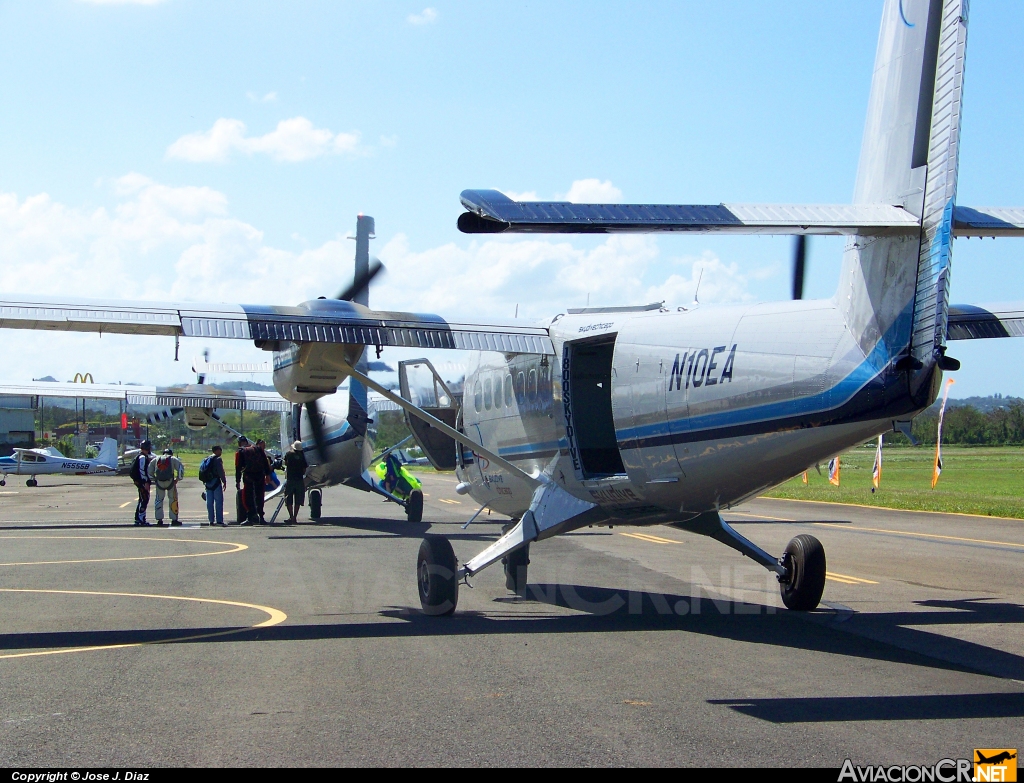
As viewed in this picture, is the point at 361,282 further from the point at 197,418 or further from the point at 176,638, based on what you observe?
the point at 197,418

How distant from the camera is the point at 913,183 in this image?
25.9 ft

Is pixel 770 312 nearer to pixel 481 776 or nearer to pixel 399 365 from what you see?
pixel 481 776

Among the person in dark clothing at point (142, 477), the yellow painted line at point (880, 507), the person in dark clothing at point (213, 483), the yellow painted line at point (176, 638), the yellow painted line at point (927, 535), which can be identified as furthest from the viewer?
the yellow painted line at point (880, 507)

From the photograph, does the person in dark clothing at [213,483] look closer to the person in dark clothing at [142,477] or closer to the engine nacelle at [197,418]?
the person in dark clothing at [142,477]

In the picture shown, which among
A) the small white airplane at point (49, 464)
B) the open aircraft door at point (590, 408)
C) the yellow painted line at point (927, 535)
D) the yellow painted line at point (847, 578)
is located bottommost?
the small white airplane at point (49, 464)

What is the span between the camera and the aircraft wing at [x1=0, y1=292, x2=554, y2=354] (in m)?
11.5

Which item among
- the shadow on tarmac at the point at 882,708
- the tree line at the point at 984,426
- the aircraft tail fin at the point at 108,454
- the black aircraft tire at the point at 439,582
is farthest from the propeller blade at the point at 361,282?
the tree line at the point at 984,426

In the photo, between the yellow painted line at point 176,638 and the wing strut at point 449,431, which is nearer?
the yellow painted line at point 176,638

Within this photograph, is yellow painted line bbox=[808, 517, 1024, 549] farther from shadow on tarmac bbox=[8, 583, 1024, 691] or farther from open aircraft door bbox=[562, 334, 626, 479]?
open aircraft door bbox=[562, 334, 626, 479]

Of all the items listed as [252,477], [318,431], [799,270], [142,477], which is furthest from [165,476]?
[799,270]

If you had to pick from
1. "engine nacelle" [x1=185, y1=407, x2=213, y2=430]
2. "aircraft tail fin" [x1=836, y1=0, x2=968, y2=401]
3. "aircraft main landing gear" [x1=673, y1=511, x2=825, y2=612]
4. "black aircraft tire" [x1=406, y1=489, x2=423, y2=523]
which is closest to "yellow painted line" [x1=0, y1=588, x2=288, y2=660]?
"aircraft main landing gear" [x1=673, y1=511, x2=825, y2=612]

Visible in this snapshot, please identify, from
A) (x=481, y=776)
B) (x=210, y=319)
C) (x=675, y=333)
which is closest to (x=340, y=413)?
(x=210, y=319)

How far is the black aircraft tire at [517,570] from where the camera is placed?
12.7 meters

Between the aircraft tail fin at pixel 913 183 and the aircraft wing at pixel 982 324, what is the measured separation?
3248mm
